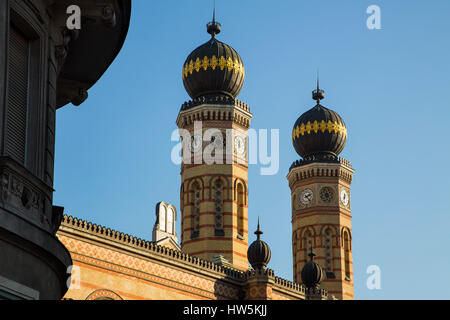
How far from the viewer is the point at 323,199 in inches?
1668

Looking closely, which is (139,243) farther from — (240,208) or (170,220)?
(240,208)

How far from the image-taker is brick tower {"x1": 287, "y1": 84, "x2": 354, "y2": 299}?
136 ft

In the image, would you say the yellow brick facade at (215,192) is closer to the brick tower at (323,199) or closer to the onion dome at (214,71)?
the onion dome at (214,71)

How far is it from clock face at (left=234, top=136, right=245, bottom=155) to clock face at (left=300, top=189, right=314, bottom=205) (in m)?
7.49

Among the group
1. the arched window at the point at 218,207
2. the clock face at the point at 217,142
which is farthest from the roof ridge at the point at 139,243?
the clock face at the point at 217,142

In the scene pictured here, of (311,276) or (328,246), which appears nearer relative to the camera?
(311,276)

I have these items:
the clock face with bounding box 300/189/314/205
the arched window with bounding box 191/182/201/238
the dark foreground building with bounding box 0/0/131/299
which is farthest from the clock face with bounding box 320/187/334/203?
the dark foreground building with bounding box 0/0/131/299

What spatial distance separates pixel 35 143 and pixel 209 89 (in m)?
29.0

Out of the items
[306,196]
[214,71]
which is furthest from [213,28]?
[306,196]

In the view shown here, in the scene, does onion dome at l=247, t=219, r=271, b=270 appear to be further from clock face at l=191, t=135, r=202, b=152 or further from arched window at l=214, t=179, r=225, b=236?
clock face at l=191, t=135, r=202, b=152

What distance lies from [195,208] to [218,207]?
108cm

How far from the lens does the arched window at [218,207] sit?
113ft
